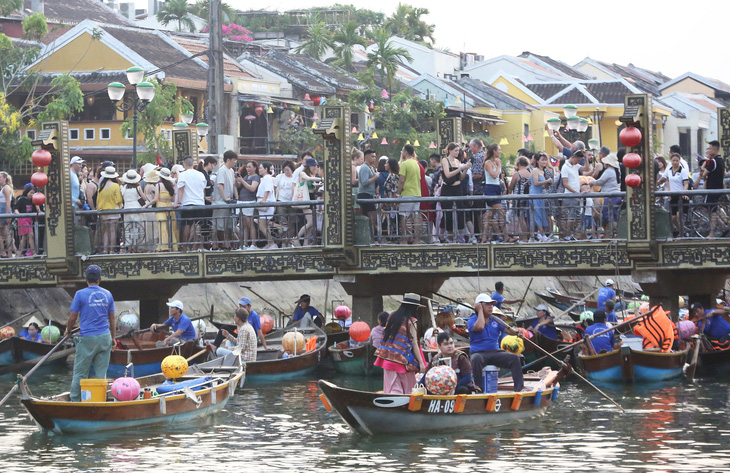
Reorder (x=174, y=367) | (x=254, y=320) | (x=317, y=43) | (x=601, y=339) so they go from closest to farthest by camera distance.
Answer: (x=174, y=367) → (x=601, y=339) → (x=254, y=320) → (x=317, y=43)

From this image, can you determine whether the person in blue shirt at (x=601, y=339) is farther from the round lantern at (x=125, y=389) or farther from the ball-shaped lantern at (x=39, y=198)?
the ball-shaped lantern at (x=39, y=198)

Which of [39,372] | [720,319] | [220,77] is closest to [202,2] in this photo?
[220,77]

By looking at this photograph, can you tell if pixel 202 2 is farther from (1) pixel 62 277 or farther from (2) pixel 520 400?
(2) pixel 520 400

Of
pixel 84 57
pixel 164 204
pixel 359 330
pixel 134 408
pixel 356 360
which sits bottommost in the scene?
pixel 356 360

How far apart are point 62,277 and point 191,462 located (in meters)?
8.61

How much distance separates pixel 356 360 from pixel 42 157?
681 centimetres

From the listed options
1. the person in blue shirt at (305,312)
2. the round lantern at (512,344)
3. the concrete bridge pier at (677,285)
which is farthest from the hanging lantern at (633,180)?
the person in blue shirt at (305,312)

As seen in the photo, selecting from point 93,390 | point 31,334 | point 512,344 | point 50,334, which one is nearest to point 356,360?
point 512,344

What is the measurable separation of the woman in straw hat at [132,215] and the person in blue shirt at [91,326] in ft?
19.1

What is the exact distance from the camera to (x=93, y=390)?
1589 centimetres

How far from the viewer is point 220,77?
27.2 meters

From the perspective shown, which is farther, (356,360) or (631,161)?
(356,360)

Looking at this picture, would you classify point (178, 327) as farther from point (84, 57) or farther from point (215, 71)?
point (84, 57)

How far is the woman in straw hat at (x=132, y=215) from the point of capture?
22.2m
